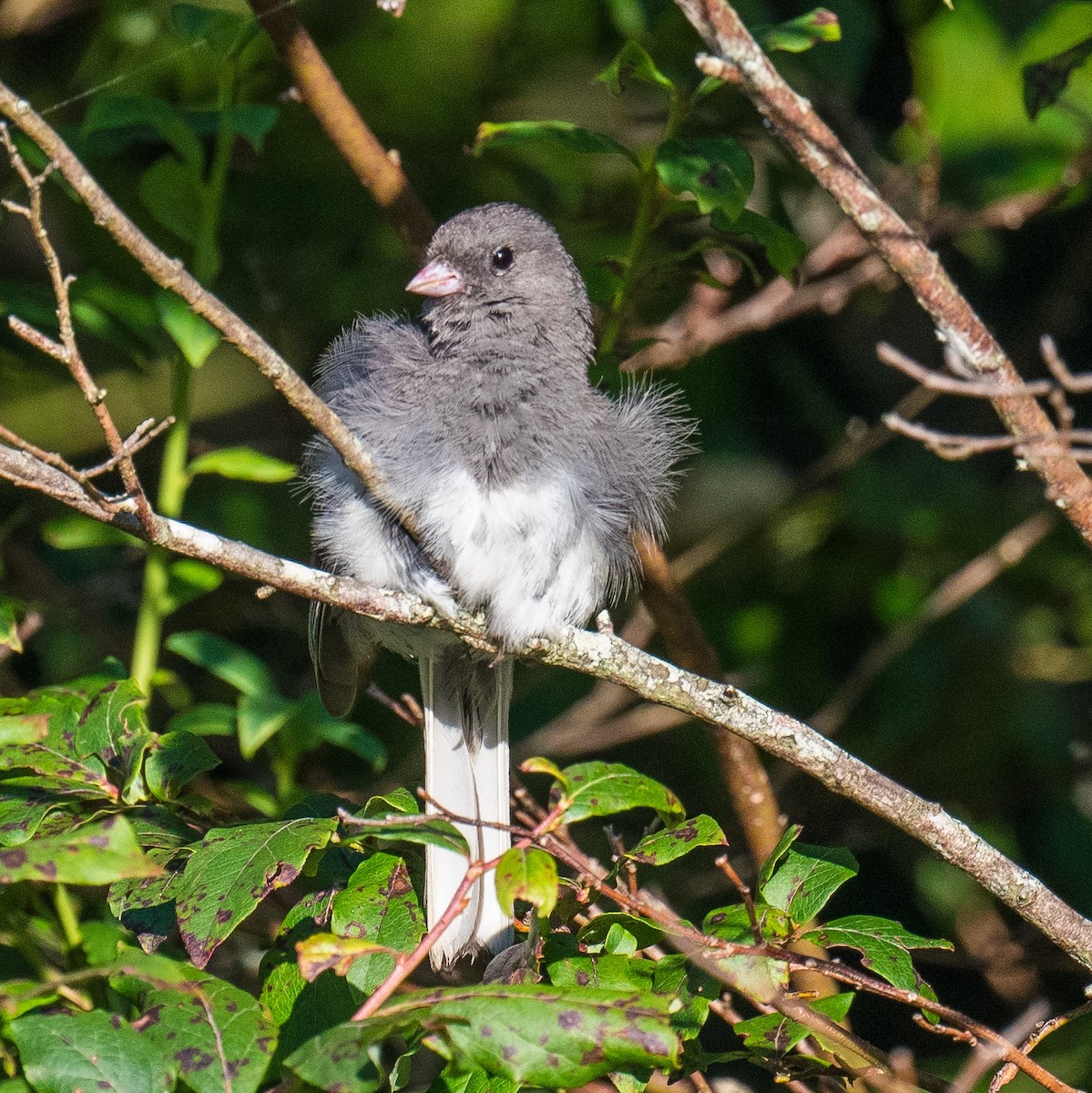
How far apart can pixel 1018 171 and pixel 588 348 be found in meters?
1.20

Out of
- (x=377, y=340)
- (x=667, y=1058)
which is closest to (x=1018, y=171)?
(x=377, y=340)

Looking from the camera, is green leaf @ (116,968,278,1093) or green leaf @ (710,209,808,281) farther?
green leaf @ (710,209,808,281)

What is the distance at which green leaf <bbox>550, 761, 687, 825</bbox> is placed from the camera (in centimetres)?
170

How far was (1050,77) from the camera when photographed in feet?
8.36

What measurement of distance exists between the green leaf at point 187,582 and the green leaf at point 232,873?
2.69 ft

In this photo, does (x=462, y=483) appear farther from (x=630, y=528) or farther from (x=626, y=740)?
(x=626, y=740)

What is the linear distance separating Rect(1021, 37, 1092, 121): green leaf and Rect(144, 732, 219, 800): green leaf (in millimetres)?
1890

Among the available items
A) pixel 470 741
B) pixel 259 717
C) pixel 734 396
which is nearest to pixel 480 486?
pixel 259 717

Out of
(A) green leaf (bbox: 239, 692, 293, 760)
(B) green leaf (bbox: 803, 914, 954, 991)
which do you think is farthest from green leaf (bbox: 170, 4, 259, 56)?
(B) green leaf (bbox: 803, 914, 954, 991)

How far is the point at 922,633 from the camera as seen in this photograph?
3.47 m

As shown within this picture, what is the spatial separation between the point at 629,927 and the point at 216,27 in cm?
179

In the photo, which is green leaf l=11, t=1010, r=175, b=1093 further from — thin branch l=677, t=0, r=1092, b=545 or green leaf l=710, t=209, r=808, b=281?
green leaf l=710, t=209, r=808, b=281

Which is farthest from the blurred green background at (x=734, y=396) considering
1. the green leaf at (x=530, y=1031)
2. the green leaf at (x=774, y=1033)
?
the green leaf at (x=530, y=1031)

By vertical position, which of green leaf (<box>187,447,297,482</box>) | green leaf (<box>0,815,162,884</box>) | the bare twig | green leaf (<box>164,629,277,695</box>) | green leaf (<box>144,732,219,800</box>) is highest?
green leaf (<box>187,447,297,482</box>)
